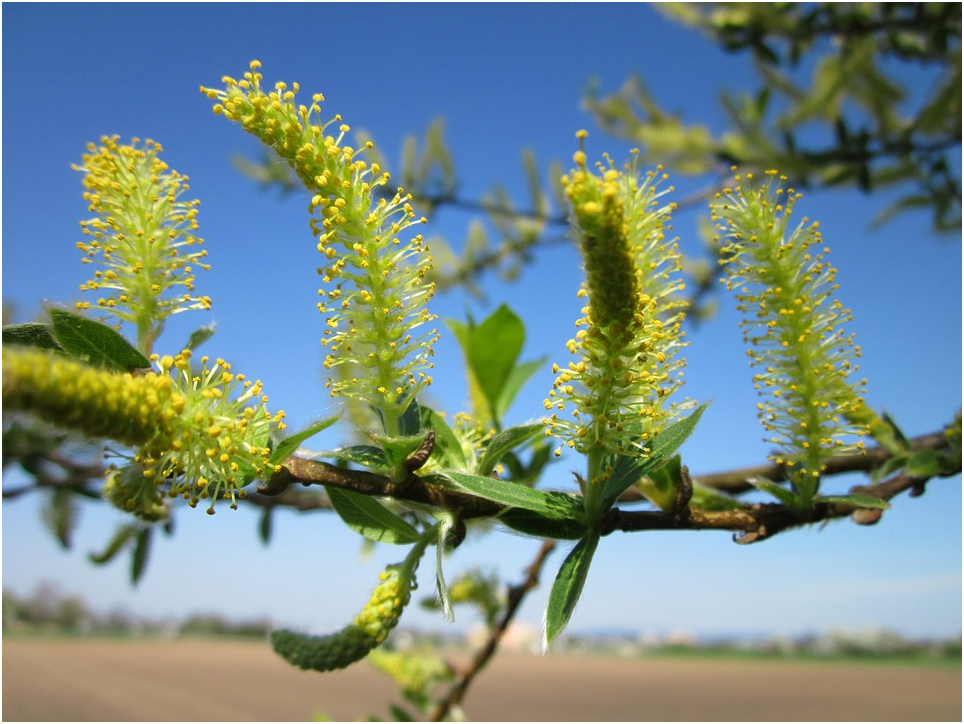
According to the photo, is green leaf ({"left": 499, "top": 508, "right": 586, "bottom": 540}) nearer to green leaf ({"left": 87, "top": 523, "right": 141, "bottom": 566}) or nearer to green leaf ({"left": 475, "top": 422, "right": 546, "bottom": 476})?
green leaf ({"left": 475, "top": 422, "right": 546, "bottom": 476})

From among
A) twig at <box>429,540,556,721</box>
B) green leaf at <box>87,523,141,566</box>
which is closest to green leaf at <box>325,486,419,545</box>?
twig at <box>429,540,556,721</box>

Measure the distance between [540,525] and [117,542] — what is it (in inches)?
47.1

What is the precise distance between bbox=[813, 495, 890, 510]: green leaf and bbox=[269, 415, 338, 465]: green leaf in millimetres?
473

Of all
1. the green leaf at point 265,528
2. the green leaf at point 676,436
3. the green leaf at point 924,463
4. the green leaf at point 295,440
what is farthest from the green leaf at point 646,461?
the green leaf at point 265,528

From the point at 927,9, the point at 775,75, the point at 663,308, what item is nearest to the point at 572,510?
the point at 663,308

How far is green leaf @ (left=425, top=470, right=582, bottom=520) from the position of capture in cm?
58

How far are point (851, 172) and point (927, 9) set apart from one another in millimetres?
489

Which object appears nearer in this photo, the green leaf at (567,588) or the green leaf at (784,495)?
the green leaf at (567,588)

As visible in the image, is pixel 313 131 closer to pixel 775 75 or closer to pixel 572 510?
pixel 572 510

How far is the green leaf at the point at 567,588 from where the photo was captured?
59 centimetres

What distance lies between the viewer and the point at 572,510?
0.63 meters

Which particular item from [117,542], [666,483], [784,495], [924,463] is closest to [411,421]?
[666,483]

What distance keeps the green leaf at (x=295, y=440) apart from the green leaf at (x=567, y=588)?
0.76 ft

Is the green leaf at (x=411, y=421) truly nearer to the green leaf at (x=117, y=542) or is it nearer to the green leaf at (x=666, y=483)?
the green leaf at (x=666, y=483)
